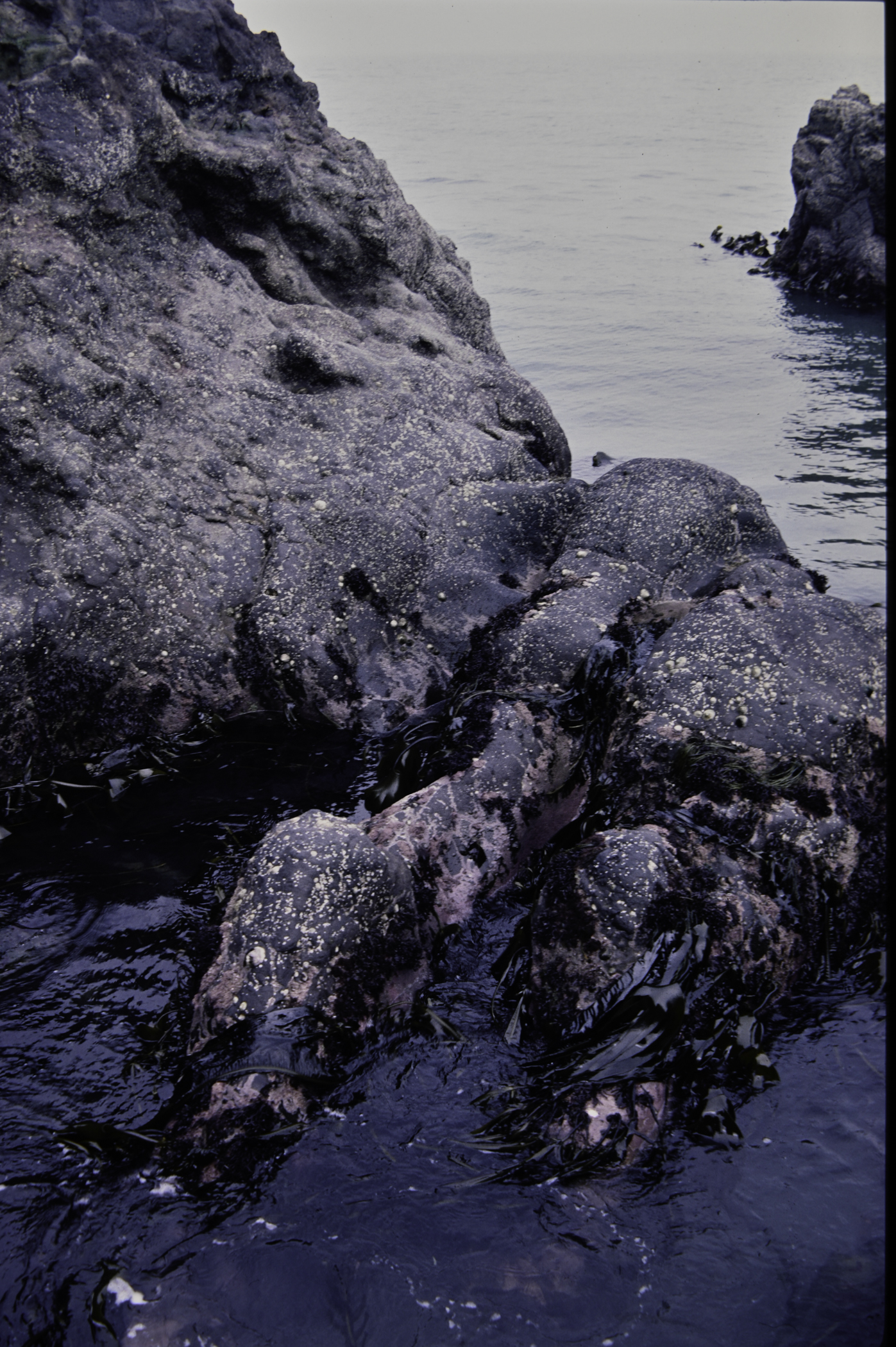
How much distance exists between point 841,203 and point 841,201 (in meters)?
0.03

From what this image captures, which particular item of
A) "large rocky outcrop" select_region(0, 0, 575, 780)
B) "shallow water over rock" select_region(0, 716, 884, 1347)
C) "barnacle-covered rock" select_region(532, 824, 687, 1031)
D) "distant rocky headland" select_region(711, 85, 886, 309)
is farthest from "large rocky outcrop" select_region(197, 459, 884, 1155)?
"distant rocky headland" select_region(711, 85, 886, 309)

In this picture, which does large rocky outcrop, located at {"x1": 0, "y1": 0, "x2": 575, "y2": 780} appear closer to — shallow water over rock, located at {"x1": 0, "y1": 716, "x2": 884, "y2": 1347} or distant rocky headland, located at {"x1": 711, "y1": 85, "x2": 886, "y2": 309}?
shallow water over rock, located at {"x1": 0, "y1": 716, "x2": 884, "y2": 1347}

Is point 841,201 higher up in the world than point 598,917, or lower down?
higher up

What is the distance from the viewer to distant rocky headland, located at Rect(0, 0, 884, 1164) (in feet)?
10.2

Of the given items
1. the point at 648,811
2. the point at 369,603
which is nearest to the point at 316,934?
the point at 648,811

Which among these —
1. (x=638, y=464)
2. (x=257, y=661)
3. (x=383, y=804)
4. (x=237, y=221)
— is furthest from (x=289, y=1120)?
(x=237, y=221)

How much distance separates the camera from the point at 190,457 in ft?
15.5

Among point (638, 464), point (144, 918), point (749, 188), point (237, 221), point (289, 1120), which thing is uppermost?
point (749, 188)

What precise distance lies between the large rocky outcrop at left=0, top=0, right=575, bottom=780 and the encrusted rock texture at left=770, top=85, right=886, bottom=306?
9622 mm

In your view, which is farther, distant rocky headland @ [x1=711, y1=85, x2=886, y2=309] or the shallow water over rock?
distant rocky headland @ [x1=711, y1=85, x2=886, y2=309]

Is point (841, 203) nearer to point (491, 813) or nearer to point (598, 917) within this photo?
point (491, 813)

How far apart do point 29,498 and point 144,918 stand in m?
1.97

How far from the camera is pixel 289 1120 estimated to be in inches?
112

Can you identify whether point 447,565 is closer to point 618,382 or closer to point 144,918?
point 144,918
